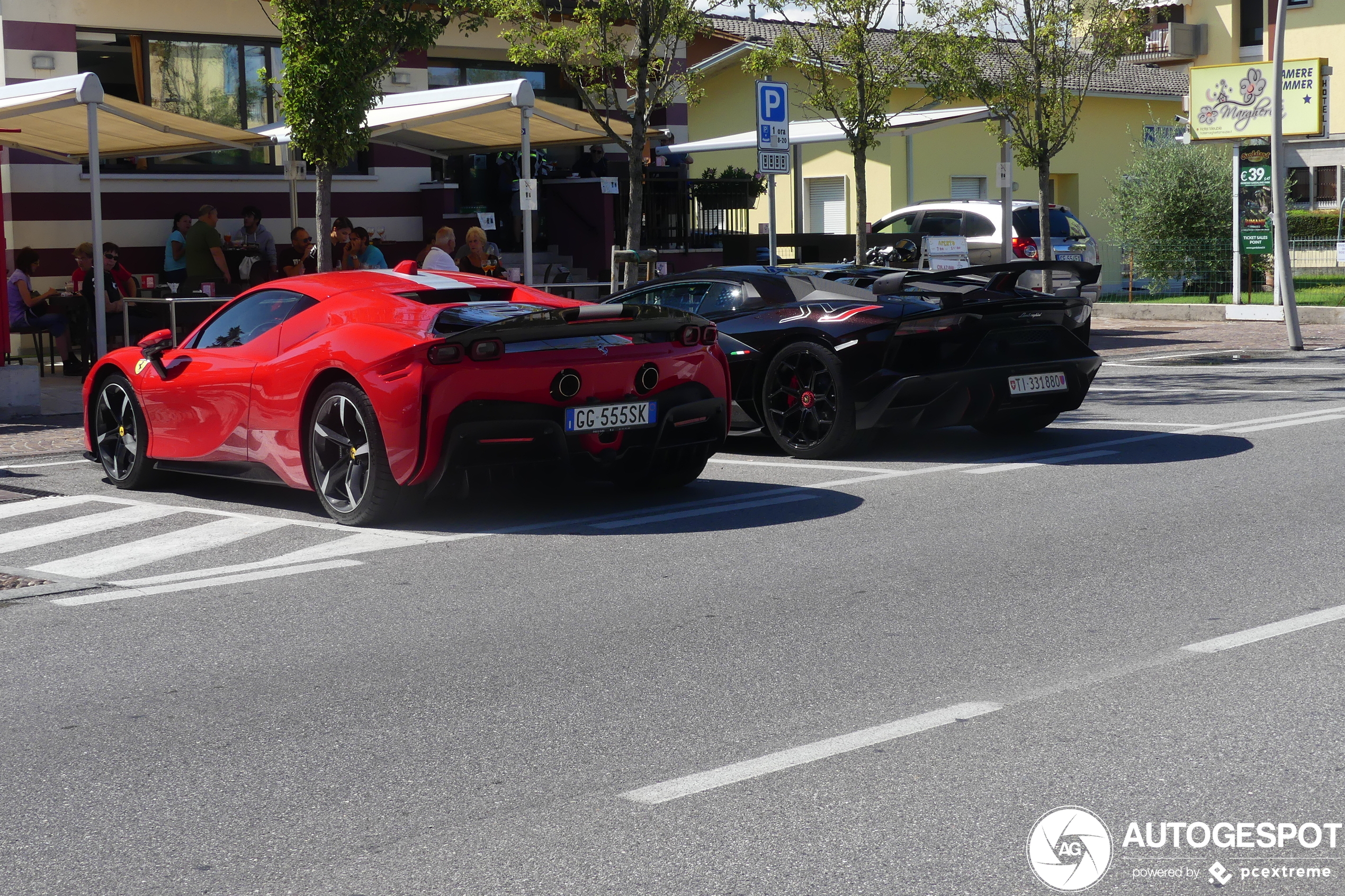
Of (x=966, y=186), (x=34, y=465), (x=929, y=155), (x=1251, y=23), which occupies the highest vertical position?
(x=1251, y=23)

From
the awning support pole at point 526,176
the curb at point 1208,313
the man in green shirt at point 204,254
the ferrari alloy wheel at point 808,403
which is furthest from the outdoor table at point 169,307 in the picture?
the curb at point 1208,313

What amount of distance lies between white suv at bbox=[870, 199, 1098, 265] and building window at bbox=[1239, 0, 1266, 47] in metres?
30.4

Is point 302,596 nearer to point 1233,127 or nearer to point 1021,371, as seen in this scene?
point 1021,371

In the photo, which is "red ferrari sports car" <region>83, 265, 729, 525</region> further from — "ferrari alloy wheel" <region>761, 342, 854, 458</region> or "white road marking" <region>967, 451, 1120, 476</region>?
"white road marking" <region>967, 451, 1120, 476</region>

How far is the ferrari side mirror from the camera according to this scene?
31.9 feet

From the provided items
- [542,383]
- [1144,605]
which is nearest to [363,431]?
[542,383]

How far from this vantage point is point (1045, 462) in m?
10.4

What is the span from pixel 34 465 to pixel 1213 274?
21991mm

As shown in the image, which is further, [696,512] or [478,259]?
[478,259]

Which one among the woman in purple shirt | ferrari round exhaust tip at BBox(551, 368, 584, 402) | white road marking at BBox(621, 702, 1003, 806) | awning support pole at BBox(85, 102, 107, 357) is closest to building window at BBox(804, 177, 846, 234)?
the woman in purple shirt

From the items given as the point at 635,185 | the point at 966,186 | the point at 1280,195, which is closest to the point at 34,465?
the point at 635,185

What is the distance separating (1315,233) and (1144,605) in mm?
45190

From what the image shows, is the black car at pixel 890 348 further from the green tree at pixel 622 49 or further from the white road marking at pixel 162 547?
the green tree at pixel 622 49

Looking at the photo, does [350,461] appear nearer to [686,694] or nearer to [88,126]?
[686,694]
